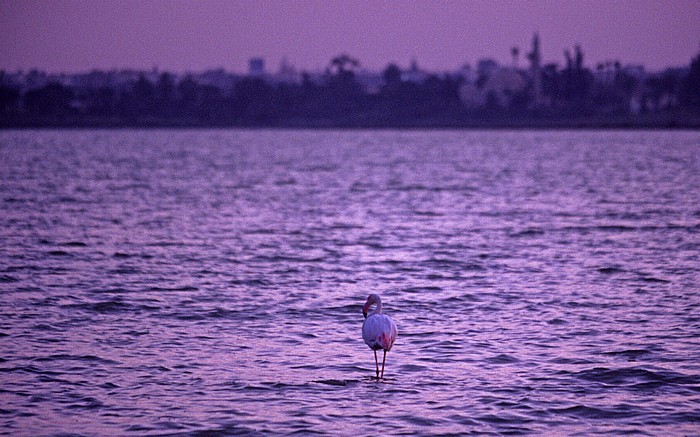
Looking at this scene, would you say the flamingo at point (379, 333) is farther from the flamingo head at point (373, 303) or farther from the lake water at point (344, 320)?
the flamingo head at point (373, 303)

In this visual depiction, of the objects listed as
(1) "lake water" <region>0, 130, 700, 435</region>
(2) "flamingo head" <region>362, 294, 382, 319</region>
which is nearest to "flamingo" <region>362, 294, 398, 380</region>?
(1) "lake water" <region>0, 130, 700, 435</region>

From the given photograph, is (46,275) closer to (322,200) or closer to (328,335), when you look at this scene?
(328,335)

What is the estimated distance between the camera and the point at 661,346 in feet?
51.5

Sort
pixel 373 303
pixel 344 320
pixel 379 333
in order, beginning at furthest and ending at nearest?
1. pixel 344 320
2. pixel 373 303
3. pixel 379 333

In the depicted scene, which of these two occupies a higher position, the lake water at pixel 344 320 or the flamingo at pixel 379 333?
the flamingo at pixel 379 333

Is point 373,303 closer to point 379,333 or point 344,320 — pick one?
point 379,333

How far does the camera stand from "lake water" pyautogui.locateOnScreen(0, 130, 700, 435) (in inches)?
487

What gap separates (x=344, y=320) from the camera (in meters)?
18.0

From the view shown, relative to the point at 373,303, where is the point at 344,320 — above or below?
below

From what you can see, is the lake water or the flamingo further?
the flamingo

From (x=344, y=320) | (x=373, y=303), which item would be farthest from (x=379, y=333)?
(x=344, y=320)

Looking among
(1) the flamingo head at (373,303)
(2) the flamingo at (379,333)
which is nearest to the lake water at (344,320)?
(2) the flamingo at (379,333)

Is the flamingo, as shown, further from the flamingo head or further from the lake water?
the flamingo head

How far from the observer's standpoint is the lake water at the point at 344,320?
40.5 ft
